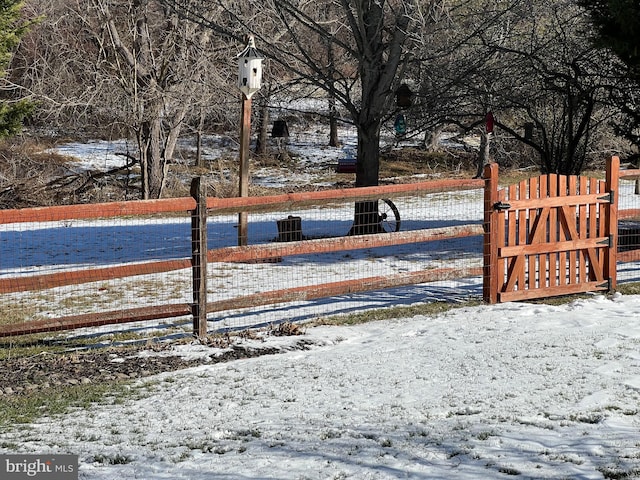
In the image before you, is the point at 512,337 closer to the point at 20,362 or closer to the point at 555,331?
the point at 555,331

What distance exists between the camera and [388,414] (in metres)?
5.81

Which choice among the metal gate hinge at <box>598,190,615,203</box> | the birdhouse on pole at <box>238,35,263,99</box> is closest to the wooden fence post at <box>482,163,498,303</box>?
the metal gate hinge at <box>598,190,615,203</box>

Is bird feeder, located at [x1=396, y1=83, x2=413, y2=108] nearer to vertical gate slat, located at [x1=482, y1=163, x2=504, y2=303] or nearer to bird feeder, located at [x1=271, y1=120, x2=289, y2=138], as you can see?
vertical gate slat, located at [x1=482, y1=163, x2=504, y2=303]

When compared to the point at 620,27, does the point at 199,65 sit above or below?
above

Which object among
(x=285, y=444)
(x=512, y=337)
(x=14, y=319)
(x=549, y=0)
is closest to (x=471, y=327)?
(x=512, y=337)

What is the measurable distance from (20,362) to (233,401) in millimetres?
2422

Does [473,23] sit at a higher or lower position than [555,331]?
higher

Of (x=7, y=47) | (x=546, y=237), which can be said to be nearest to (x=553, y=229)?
(x=546, y=237)

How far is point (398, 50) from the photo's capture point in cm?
1571

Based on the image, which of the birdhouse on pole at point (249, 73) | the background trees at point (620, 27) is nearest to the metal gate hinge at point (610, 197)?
the background trees at point (620, 27)

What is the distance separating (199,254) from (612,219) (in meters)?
4.89

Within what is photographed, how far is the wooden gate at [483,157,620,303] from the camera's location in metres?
9.77

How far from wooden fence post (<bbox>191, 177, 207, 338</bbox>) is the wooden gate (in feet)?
10.4

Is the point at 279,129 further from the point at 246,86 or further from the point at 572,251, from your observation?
the point at 572,251
